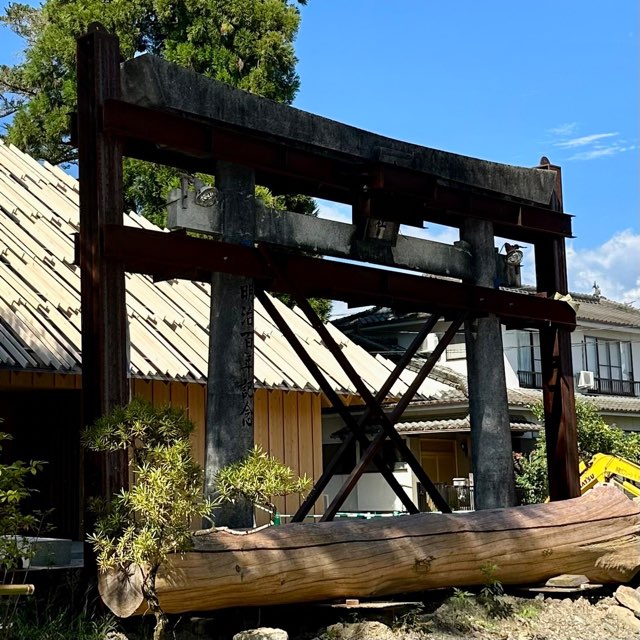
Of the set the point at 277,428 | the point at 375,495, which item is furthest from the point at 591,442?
the point at 277,428

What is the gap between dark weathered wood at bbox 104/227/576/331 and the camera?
9.27 meters

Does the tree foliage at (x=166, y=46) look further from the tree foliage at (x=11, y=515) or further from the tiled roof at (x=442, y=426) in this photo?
the tree foliage at (x=11, y=515)

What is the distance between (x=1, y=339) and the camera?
11.9 metres

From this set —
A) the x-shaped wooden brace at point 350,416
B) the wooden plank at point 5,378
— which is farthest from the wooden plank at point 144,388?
the x-shaped wooden brace at point 350,416

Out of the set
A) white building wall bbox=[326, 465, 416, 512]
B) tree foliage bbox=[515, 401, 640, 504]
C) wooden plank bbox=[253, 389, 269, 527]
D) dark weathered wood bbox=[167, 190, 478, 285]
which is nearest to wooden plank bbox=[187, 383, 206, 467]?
wooden plank bbox=[253, 389, 269, 527]

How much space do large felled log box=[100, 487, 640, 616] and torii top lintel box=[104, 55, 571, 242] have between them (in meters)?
3.44

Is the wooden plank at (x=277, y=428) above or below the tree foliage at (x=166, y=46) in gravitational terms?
below

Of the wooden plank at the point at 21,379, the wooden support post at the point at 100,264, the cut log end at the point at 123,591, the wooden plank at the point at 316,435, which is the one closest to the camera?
the cut log end at the point at 123,591

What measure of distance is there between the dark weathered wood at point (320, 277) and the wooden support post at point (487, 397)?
0.26 m

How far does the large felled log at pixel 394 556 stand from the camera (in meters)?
8.09

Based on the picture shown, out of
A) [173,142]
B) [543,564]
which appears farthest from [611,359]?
[173,142]

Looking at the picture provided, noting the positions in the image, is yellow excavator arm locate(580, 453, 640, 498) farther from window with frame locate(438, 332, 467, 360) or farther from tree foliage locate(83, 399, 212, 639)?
tree foliage locate(83, 399, 212, 639)

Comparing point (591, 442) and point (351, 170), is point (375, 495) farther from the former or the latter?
point (351, 170)

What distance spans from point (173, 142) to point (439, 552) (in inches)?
174
